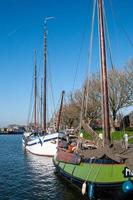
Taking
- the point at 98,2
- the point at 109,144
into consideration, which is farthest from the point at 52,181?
the point at 98,2

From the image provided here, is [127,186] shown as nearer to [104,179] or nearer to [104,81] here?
[104,179]

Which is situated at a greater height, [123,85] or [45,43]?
[45,43]

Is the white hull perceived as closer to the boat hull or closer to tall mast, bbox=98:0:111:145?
tall mast, bbox=98:0:111:145

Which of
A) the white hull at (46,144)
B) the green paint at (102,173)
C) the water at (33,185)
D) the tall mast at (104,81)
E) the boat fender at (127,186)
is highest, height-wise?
the tall mast at (104,81)

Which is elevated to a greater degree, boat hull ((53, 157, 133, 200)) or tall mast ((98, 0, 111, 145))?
tall mast ((98, 0, 111, 145))

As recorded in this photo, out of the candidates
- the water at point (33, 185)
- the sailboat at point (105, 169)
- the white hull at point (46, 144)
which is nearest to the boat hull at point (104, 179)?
the sailboat at point (105, 169)

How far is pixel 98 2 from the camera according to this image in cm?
2553

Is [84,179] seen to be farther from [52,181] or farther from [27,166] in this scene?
[27,166]

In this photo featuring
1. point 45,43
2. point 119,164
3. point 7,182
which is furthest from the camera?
point 45,43

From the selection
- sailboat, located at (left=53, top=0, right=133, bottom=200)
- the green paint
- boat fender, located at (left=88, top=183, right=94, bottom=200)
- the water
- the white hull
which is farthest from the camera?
the white hull

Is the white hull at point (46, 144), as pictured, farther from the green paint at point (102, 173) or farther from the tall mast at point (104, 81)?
the green paint at point (102, 173)

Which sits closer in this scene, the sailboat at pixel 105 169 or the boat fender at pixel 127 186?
the boat fender at pixel 127 186

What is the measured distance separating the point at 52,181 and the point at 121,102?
42349 mm

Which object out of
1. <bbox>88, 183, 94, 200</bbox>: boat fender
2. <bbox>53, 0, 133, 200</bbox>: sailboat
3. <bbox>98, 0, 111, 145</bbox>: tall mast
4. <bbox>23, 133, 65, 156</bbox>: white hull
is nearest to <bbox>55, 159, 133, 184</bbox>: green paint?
<bbox>53, 0, 133, 200</bbox>: sailboat
